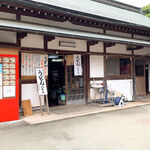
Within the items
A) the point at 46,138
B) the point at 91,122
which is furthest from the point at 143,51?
the point at 46,138

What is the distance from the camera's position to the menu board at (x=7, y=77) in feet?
17.6

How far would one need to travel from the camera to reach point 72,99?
26.3ft

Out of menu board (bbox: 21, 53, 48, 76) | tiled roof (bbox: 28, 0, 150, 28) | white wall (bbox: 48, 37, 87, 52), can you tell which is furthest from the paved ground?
tiled roof (bbox: 28, 0, 150, 28)

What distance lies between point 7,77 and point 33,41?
1945mm

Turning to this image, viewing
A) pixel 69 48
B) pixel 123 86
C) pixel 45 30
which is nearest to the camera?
pixel 45 30

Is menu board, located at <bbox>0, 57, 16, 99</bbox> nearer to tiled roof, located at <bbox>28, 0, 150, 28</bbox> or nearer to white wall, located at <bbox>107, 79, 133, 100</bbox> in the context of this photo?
tiled roof, located at <bbox>28, 0, 150, 28</bbox>

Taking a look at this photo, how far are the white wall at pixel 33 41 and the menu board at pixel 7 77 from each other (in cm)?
114

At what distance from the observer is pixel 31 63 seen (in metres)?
6.64

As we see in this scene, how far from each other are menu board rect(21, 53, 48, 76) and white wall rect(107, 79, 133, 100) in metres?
3.84

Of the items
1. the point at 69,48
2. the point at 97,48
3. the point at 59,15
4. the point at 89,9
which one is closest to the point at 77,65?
the point at 69,48

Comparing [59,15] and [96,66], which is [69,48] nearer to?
[59,15]

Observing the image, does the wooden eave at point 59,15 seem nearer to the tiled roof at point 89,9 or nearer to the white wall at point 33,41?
the tiled roof at point 89,9

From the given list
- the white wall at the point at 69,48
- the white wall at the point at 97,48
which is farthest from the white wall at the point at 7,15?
the white wall at the point at 97,48

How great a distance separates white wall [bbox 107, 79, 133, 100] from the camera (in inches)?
356
